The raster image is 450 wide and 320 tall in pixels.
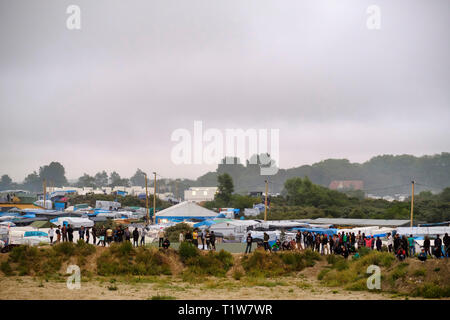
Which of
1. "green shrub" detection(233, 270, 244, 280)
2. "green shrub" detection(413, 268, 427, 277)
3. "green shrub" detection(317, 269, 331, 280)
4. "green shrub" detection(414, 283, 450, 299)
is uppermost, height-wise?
"green shrub" detection(413, 268, 427, 277)

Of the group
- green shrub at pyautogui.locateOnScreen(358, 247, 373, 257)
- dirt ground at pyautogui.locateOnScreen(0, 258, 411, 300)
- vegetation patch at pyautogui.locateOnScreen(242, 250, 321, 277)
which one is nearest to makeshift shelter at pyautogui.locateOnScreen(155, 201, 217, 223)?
vegetation patch at pyautogui.locateOnScreen(242, 250, 321, 277)

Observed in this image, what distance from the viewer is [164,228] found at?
44.2 meters

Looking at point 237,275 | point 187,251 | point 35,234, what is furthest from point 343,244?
point 35,234

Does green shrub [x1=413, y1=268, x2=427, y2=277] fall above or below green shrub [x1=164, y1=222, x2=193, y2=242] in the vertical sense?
above

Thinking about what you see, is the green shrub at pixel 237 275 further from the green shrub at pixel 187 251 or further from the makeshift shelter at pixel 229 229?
the makeshift shelter at pixel 229 229

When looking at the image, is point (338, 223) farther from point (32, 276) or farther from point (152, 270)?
point (32, 276)

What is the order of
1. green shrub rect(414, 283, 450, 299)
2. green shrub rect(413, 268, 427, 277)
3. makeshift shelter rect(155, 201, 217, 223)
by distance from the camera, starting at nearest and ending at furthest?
green shrub rect(414, 283, 450, 299) < green shrub rect(413, 268, 427, 277) < makeshift shelter rect(155, 201, 217, 223)

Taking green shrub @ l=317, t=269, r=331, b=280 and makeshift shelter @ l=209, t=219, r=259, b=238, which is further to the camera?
makeshift shelter @ l=209, t=219, r=259, b=238

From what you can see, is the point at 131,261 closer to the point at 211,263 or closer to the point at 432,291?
the point at 211,263

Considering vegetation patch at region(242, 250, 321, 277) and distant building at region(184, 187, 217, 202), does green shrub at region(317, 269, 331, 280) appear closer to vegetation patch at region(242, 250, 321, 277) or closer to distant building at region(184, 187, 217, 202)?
vegetation patch at region(242, 250, 321, 277)

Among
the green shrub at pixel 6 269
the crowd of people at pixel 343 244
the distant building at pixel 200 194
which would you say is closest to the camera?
the green shrub at pixel 6 269

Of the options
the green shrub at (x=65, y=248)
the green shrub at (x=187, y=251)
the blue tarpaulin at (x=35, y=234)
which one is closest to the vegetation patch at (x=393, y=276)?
the green shrub at (x=187, y=251)
